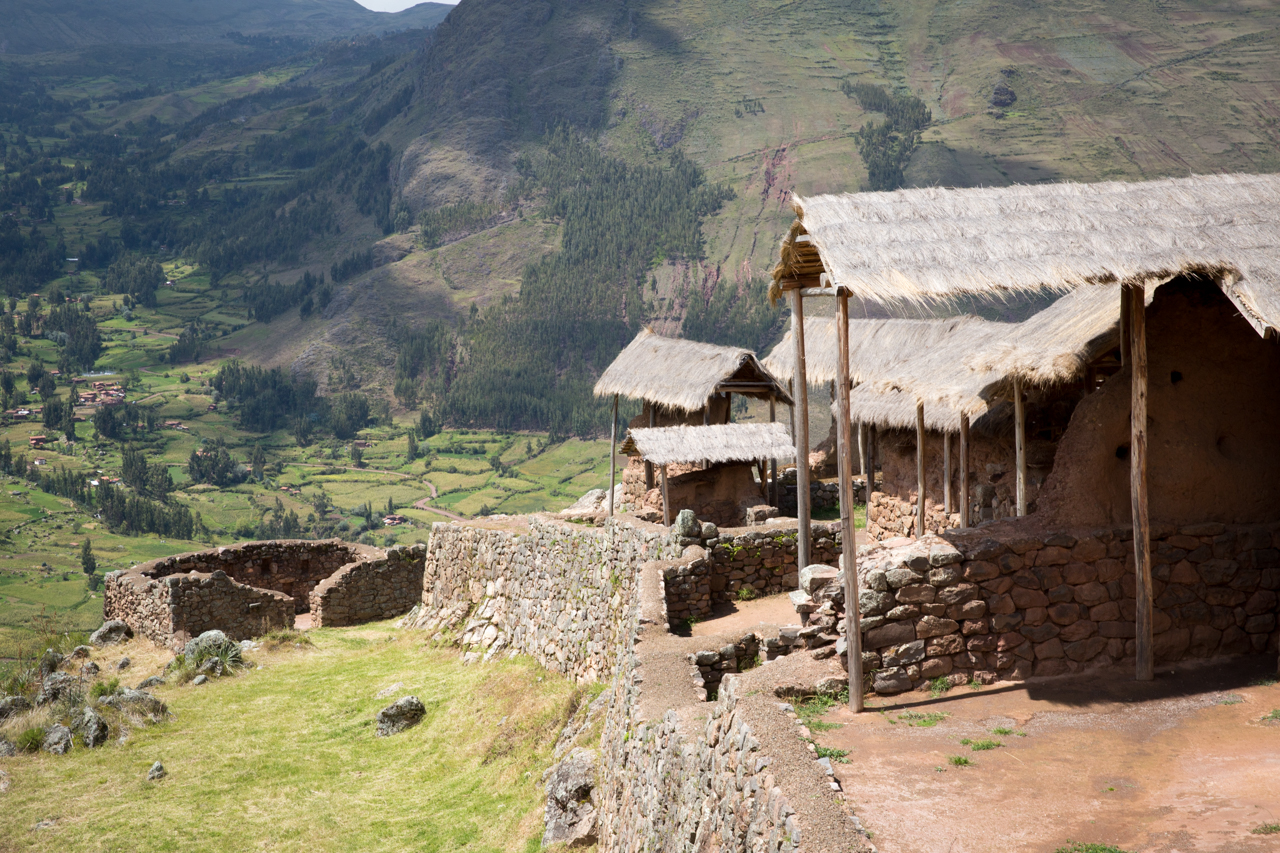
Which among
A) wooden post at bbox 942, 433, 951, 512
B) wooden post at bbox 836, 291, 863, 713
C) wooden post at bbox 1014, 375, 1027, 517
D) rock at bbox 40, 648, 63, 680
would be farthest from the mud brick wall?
wooden post at bbox 836, 291, 863, 713

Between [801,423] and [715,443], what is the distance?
9.15 meters

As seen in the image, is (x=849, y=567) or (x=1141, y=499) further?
(x=1141, y=499)

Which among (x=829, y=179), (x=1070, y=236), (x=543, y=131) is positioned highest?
(x=543, y=131)

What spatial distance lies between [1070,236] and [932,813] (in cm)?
535

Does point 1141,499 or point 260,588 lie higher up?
point 1141,499

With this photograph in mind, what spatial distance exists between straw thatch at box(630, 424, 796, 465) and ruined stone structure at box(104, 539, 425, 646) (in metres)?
8.33

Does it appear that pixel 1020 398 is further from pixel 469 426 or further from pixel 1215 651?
pixel 469 426

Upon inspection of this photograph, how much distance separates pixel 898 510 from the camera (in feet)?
64.8

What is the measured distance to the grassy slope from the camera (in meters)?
12.8

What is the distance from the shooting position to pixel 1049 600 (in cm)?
914

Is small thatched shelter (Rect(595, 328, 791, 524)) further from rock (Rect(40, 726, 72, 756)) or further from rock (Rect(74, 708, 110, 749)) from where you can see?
rock (Rect(40, 726, 72, 756))

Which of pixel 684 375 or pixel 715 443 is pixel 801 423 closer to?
pixel 715 443

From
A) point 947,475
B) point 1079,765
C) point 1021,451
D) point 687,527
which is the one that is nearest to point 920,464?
point 947,475

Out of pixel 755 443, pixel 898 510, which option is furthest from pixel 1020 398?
pixel 755 443
